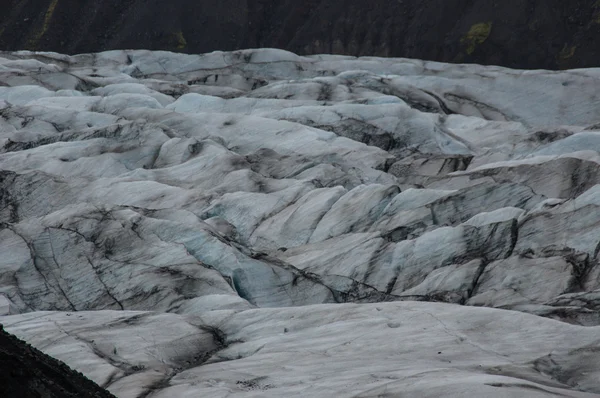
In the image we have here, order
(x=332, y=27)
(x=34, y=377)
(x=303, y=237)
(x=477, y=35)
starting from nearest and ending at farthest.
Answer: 1. (x=34, y=377)
2. (x=303, y=237)
3. (x=477, y=35)
4. (x=332, y=27)

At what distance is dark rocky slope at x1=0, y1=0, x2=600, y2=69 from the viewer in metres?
88.8

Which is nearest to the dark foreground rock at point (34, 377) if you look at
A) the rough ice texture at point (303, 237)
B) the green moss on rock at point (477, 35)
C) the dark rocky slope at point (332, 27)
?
the rough ice texture at point (303, 237)

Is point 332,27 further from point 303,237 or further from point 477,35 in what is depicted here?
point 303,237

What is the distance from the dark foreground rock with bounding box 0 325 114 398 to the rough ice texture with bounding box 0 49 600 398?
1.93 metres

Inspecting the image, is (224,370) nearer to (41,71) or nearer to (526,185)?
(526,185)

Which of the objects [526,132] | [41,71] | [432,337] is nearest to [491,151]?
[526,132]

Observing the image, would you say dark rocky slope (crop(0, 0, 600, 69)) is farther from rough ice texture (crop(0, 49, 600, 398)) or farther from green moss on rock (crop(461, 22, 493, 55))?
rough ice texture (crop(0, 49, 600, 398))

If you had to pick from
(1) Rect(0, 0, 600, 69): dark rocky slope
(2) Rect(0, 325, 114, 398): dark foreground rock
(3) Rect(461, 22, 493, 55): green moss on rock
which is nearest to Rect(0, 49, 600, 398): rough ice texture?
(2) Rect(0, 325, 114, 398): dark foreground rock

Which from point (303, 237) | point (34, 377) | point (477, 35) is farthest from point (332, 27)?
point (34, 377)

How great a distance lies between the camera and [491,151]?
4344 centimetres

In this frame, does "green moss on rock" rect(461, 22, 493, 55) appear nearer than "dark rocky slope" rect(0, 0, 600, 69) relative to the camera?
No

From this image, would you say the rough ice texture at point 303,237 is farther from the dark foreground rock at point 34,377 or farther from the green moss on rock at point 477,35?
the green moss on rock at point 477,35

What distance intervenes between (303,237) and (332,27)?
231ft

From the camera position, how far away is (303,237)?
3312 centimetres
